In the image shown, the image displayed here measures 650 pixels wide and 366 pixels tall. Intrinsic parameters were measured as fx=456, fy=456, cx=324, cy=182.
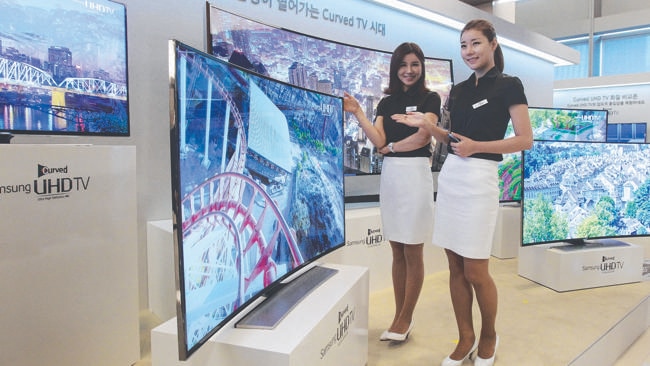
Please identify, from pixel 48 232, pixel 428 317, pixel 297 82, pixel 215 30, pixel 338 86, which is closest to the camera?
pixel 48 232

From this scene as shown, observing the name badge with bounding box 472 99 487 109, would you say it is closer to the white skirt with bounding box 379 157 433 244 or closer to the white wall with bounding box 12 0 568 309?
the white skirt with bounding box 379 157 433 244

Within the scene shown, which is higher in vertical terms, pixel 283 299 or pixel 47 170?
pixel 47 170

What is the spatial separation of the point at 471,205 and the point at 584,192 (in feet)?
6.88

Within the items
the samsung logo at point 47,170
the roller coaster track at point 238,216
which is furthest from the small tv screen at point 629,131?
the samsung logo at point 47,170

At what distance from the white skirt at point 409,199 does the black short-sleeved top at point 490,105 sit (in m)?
0.25

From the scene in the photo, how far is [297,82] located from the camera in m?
3.08

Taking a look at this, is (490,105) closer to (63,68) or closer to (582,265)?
(63,68)

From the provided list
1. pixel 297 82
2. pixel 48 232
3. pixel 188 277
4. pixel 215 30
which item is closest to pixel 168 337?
pixel 188 277

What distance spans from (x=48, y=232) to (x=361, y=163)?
2318 mm

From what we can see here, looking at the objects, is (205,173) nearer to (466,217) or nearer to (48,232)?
(48,232)

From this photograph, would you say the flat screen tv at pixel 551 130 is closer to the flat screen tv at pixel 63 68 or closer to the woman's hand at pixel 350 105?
the woman's hand at pixel 350 105

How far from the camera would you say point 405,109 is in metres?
2.34

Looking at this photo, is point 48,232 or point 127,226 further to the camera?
point 127,226

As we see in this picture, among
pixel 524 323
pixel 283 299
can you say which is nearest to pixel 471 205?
pixel 283 299
